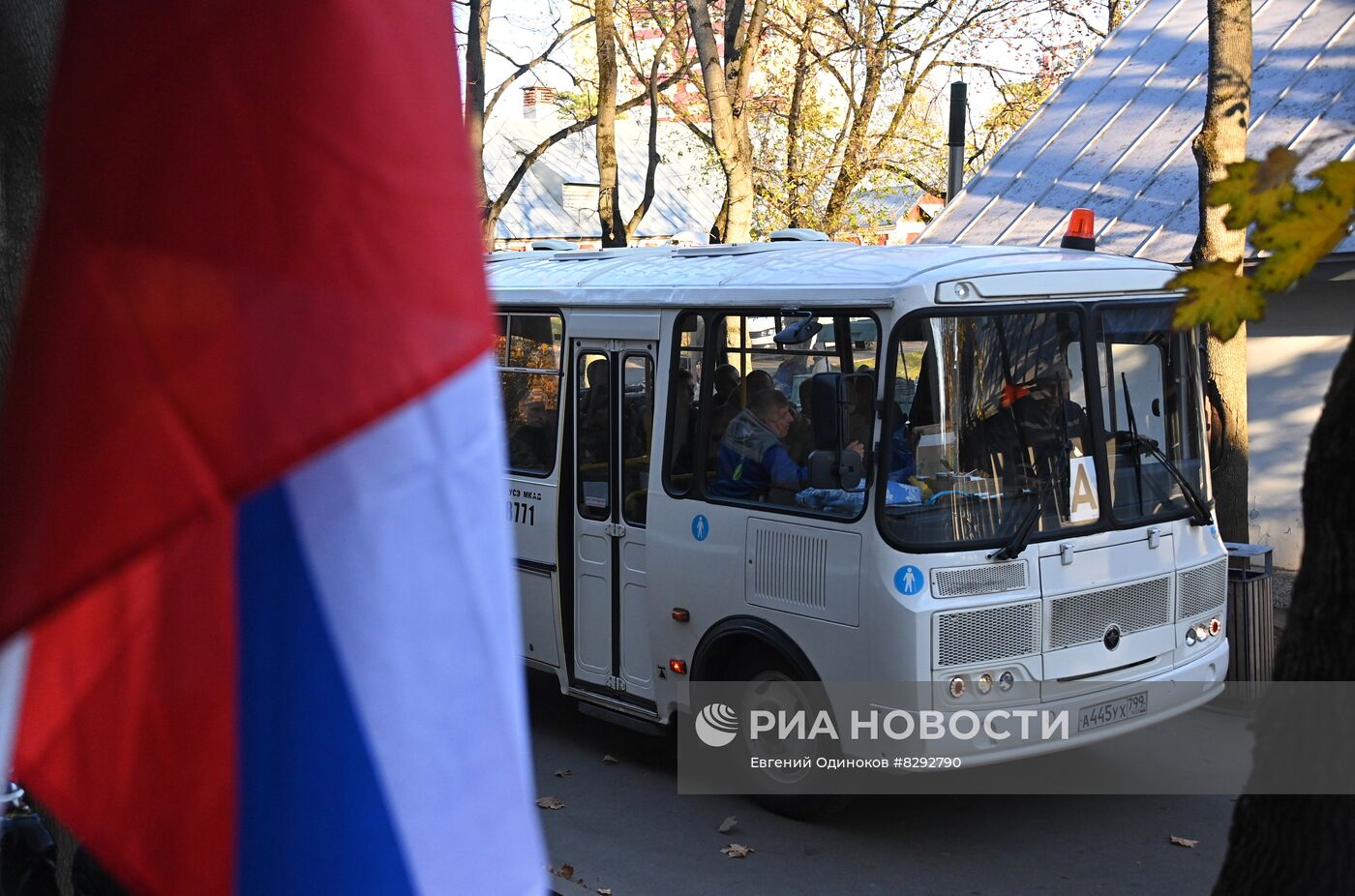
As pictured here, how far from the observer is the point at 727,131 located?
16.6 m

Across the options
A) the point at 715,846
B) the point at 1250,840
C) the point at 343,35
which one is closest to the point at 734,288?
the point at 715,846

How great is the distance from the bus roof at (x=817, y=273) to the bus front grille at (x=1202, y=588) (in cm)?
158

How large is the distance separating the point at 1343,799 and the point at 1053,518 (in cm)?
457

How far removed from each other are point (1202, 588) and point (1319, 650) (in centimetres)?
552

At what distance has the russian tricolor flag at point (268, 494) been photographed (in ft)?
6.12

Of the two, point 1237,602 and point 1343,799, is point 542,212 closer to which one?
point 1237,602

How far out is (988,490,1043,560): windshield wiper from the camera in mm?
7168

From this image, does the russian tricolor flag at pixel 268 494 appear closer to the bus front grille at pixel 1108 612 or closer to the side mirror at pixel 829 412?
the side mirror at pixel 829 412

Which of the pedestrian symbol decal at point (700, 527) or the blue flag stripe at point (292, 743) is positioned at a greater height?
the blue flag stripe at point (292, 743)

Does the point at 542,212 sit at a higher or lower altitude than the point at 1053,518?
higher

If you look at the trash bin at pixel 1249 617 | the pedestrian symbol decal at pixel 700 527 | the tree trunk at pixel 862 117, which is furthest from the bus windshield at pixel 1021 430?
the tree trunk at pixel 862 117

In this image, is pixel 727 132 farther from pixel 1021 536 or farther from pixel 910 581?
pixel 910 581

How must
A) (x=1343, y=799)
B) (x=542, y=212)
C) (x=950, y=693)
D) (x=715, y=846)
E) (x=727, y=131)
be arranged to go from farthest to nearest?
(x=542, y=212), (x=727, y=131), (x=715, y=846), (x=950, y=693), (x=1343, y=799)

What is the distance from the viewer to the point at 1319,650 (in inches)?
114
